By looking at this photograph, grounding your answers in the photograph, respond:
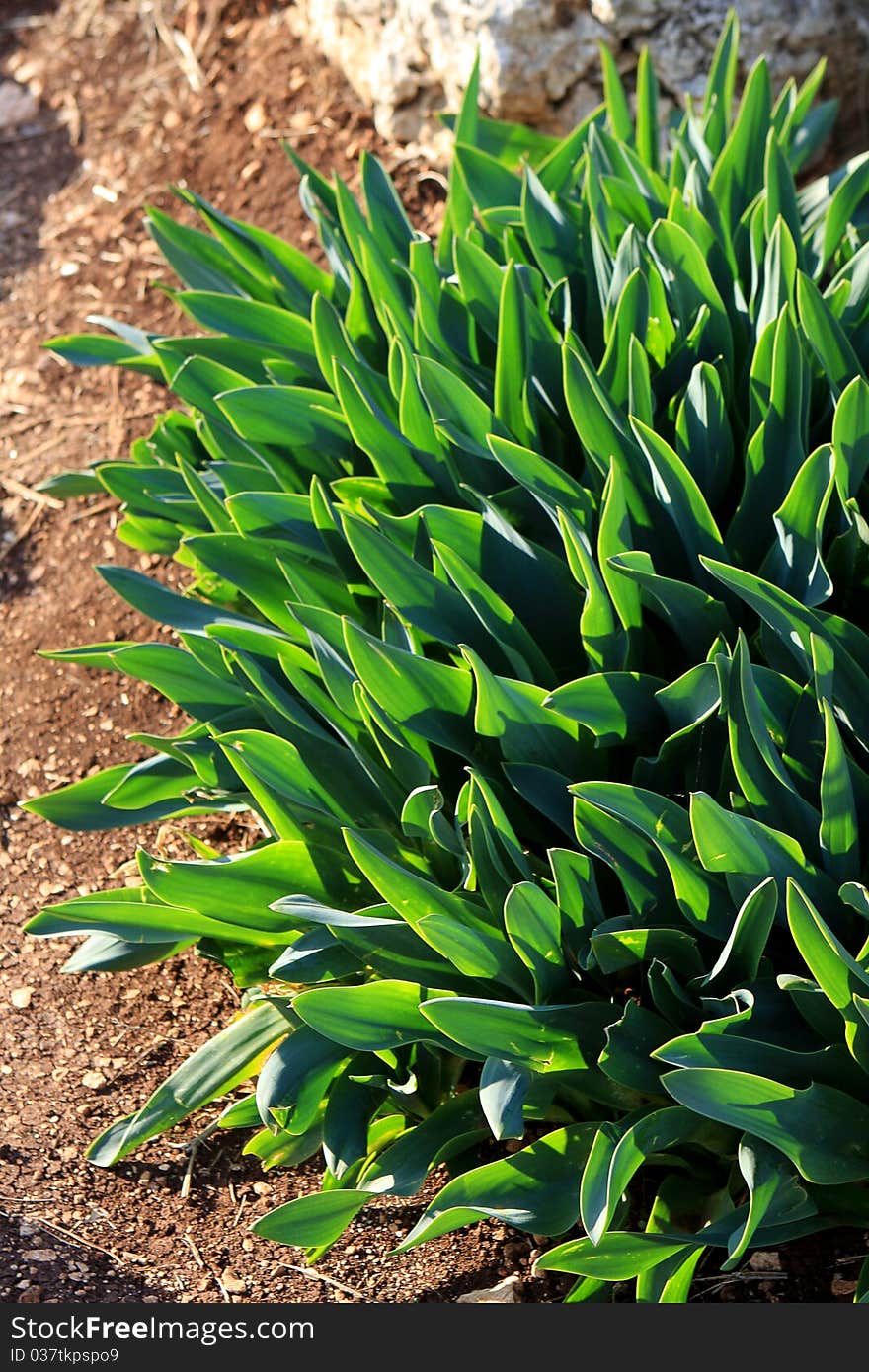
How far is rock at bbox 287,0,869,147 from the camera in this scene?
321 cm

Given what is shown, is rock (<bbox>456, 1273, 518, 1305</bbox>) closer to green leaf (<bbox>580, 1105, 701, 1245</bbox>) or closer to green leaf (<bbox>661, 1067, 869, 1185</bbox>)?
green leaf (<bbox>580, 1105, 701, 1245</bbox>)

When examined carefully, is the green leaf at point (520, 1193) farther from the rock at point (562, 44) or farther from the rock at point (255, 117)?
the rock at point (255, 117)

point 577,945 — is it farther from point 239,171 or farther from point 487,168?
point 239,171

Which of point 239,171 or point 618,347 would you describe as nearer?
point 618,347

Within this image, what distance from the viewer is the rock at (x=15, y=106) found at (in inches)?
166

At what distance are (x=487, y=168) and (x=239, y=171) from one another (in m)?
1.32

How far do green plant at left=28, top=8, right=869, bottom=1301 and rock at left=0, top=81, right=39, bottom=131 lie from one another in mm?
2132

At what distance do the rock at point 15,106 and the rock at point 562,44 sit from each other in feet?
3.96

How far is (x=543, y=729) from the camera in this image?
1.75m

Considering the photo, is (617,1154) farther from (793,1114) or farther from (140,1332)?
(140,1332)

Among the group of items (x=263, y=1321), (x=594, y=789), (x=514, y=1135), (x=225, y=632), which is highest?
(x=225, y=632)

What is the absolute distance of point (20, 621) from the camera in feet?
9.55

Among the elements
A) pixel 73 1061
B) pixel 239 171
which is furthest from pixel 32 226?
pixel 73 1061

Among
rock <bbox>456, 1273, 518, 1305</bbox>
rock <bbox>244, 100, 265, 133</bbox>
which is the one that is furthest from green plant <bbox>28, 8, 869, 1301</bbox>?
rock <bbox>244, 100, 265, 133</bbox>
